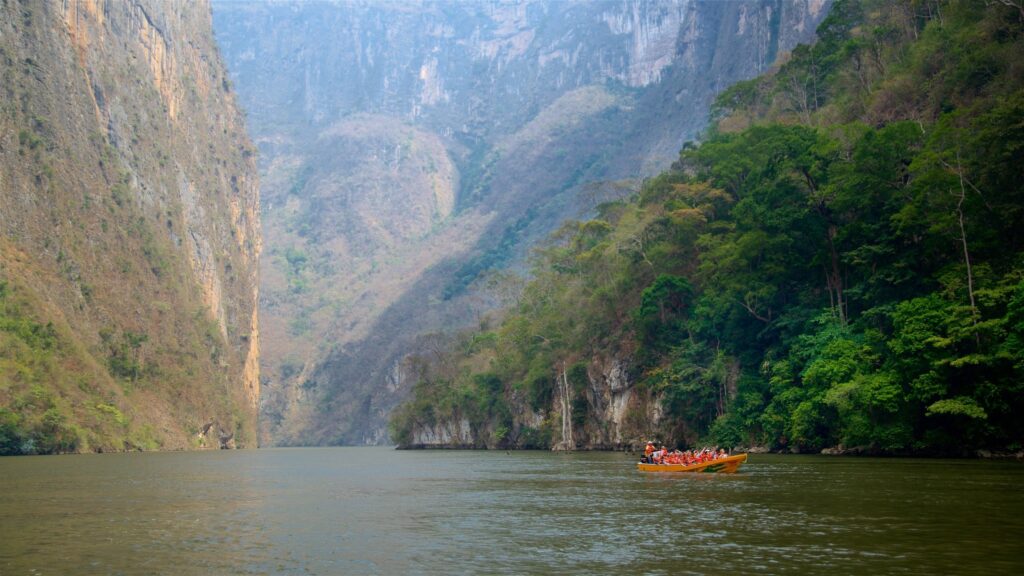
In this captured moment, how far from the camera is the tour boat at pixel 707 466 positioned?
146 ft

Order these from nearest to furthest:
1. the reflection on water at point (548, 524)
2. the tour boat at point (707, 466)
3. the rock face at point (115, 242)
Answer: the reflection on water at point (548, 524) → the tour boat at point (707, 466) → the rock face at point (115, 242)

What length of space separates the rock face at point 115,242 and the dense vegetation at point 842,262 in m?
47.3

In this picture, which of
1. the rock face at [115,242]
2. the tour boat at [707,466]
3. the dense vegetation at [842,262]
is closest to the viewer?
the dense vegetation at [842,262]

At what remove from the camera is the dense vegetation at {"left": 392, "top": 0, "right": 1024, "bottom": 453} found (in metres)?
43.5

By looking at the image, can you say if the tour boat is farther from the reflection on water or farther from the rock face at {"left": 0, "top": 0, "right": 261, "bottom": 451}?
the rock face at {"left": 0, "top": 0, "right": 261, "bottom": 451}

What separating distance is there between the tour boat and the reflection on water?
1.35 metres

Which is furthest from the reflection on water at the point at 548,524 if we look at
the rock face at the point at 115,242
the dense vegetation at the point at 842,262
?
the rock face at the point at 115,242

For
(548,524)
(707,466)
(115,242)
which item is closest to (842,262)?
(707,466)

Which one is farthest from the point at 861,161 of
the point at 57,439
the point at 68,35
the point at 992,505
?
the point at 68,35

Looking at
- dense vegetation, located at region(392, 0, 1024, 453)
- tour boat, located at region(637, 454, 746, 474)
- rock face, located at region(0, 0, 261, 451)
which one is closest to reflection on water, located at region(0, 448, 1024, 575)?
tour boat, located at region(637, 454, 746, 474)

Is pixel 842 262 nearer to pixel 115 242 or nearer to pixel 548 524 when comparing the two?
pixel 548 524

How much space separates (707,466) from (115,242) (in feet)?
306

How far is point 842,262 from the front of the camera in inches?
2213

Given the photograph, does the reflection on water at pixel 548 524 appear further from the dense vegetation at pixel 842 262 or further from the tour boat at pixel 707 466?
the dense vegetation at pixel 842 262
